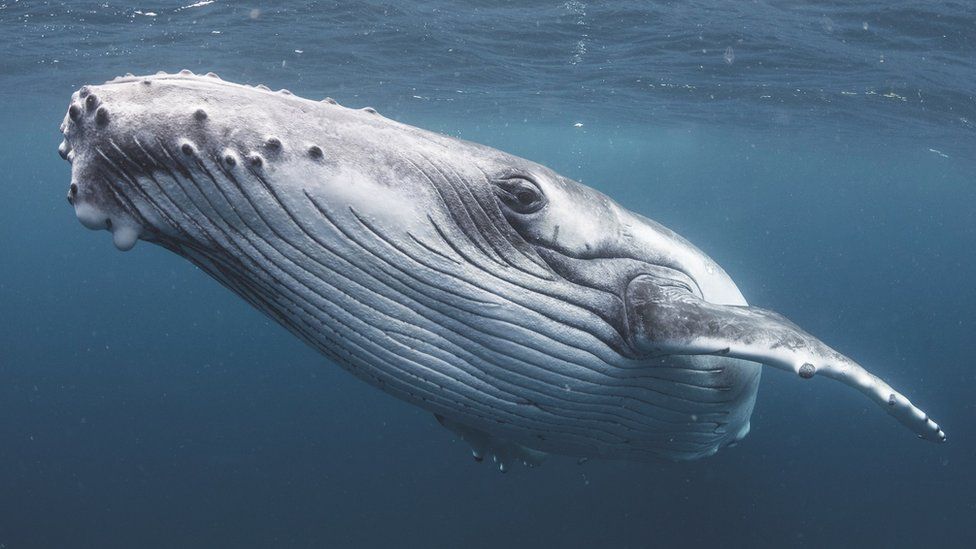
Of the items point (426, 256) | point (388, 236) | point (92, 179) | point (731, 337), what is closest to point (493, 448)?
point (731, 337)

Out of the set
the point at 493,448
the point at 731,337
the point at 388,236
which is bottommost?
the point at 493,448

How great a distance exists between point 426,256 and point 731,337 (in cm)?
174

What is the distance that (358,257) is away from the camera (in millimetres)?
3182

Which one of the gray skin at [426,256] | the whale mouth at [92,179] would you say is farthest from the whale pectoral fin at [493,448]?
the whale mouth at [92,179]

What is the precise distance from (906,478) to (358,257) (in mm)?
22076

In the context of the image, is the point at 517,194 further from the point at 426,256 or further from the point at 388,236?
the point at 388,236

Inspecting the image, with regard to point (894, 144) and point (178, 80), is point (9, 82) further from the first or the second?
point (894, 144)

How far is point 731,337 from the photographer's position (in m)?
3.67

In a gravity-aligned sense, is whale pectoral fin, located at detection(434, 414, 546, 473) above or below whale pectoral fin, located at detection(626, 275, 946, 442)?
below

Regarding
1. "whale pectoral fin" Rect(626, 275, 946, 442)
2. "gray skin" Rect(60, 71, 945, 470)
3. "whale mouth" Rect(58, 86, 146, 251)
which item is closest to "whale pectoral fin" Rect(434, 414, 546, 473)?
"gray skin" Rect(60, 71, 945, 470)

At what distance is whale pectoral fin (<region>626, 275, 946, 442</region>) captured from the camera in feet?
12.0

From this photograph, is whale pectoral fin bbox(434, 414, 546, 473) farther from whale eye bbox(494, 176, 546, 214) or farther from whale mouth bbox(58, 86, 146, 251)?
whale mouth bbox(58, 86, 146, 251)

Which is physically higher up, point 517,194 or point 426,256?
point 517,194

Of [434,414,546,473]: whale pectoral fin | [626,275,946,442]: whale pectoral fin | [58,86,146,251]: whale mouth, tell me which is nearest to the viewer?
[58,86,146,251]: whale mouth
